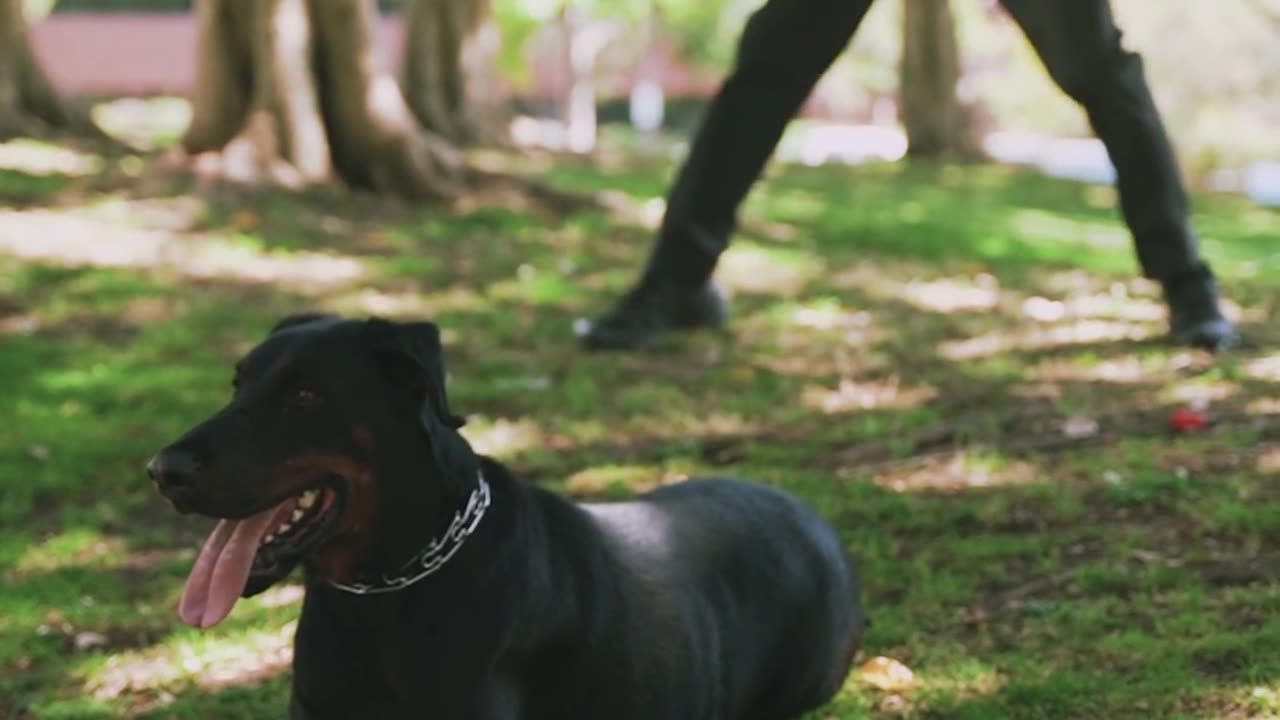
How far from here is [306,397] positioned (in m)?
3.38

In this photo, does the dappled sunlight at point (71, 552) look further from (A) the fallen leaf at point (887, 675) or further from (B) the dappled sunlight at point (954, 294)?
(B) the dappled sunlight at point (954, 294)

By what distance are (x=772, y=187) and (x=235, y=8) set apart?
21.2ft

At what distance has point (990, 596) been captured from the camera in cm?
518

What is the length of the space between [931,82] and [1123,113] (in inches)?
675

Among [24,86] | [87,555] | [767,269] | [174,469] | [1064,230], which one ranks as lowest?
[1064,230]

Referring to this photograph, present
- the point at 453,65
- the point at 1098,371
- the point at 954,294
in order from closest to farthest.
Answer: the point at 1098,371 → the point at 954,294 → the point at 453,65

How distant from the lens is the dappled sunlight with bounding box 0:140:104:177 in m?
12.8

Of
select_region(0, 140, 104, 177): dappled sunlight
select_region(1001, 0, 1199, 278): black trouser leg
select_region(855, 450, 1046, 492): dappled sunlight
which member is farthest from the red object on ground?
select_region(0, 140, 104, 177): dappled sunlight

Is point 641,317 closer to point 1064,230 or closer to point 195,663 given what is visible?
point 195,663

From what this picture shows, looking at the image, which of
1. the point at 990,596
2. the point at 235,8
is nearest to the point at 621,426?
the point at 990,596

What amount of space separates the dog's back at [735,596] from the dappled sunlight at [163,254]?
567 centimetres

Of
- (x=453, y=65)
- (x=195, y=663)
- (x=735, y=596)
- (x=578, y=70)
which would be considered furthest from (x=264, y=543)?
(x=578, y=70)

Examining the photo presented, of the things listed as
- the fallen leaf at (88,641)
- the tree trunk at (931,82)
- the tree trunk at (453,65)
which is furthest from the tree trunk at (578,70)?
the fallen leaf at (88,641)

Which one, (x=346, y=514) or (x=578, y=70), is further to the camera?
(x=578, y=70)
